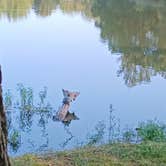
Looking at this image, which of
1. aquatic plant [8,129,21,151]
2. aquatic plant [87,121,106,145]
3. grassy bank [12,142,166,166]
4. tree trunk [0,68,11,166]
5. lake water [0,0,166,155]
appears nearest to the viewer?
tree trunk [0,68,11,166]

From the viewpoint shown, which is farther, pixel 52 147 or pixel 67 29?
pixel 67 29

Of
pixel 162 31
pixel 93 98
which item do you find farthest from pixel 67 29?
pixel 93 98

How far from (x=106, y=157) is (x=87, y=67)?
10050 millimetres

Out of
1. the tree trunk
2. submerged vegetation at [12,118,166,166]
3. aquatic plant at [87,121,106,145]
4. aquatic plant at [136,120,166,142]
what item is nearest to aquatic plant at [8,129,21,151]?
aquatic plant at [87,121,106,145]

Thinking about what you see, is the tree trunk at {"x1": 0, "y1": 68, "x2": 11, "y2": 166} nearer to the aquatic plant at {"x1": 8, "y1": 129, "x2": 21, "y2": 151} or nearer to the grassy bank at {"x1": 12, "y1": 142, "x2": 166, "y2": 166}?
the grassy bank at {"x1": 12, "y1": 142, "x2": 166, "y2": 166}

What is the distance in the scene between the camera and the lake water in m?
9.63

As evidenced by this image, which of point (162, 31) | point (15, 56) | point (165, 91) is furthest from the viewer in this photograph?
point (162, 31)

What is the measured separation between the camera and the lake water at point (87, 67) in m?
9.63

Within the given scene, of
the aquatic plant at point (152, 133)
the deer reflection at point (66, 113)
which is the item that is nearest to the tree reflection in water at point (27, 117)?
the deer reflection at point (66, 113)

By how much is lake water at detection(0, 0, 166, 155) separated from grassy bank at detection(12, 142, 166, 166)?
9.03ft

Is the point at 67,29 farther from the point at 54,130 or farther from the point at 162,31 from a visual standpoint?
the point at 54,130

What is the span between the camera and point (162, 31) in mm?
22938

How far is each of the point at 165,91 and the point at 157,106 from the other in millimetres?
1493

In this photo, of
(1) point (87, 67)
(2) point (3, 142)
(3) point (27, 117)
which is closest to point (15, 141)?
(3) point (27, 117)
